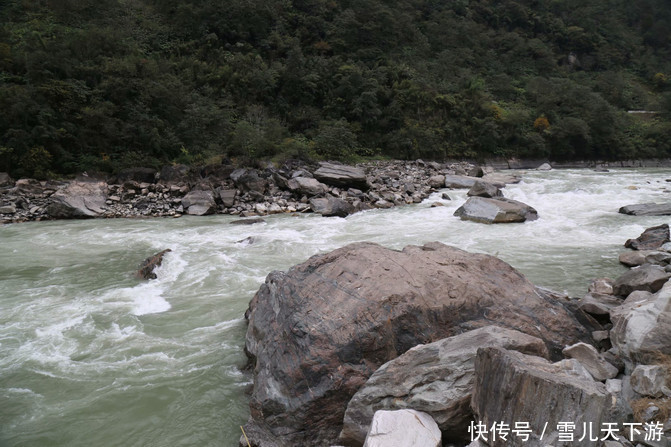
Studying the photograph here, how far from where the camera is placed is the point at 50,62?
18406 mm

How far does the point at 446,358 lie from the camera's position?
10.4ft

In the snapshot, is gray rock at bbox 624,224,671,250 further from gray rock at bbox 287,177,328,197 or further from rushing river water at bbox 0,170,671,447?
gray rock at bbox 287,177,328,197

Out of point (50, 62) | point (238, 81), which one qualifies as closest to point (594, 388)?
point (50, 62)

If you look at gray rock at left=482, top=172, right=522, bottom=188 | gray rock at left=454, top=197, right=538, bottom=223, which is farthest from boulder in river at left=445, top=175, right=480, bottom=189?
gray rock at left=454, top=197, right=538, bottom=223

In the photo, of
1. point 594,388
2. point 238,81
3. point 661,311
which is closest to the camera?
point 594,388

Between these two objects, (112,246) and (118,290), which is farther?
(112,246)

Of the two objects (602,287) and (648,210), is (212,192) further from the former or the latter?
(648,210)

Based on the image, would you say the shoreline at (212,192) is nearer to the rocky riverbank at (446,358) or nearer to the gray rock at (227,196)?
the gray rock at (227,196)

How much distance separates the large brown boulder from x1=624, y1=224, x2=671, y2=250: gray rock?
557 cm

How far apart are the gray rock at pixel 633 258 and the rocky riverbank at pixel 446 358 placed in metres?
2.70

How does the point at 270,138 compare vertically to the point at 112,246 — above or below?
above

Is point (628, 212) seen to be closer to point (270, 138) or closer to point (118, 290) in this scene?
point (118, 290)

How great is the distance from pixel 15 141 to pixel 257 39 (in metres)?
18.5

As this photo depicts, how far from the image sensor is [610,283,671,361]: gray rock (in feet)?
10.5
